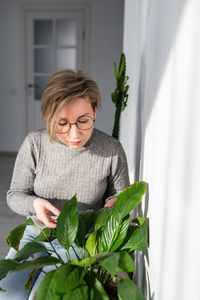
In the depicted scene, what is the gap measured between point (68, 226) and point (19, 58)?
4.49 m

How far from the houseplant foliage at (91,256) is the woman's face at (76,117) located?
275mm

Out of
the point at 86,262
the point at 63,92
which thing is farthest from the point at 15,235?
the point at 63,92

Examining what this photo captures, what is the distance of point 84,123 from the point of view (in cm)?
109

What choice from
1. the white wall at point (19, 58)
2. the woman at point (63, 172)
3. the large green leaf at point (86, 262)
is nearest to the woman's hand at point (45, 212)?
the woman at point (63, 172)

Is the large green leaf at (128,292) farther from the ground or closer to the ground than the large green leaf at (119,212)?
closer to the ground

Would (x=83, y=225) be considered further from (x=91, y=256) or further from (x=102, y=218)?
(x=91, y=256)

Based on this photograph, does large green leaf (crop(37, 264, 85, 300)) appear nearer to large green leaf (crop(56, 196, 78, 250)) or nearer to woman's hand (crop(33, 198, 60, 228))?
large green leaf (crop(56, 196, 78, 250))

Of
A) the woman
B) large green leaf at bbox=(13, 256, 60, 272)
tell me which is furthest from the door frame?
large green leaf at bbox=(13, 256, 60, 272)

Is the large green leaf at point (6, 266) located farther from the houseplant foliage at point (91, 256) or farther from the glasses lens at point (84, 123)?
the glasses lens at point (84, 123)

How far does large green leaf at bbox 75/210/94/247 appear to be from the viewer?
0.89 m

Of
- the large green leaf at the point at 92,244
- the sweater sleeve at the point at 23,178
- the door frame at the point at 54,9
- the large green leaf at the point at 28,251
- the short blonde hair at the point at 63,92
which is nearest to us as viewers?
the large green leaf at the point at 28,251

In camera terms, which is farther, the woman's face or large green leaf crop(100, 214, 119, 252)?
the woman's face

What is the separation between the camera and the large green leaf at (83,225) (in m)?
0.89

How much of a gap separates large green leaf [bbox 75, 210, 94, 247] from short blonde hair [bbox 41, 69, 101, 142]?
12.4 inches
